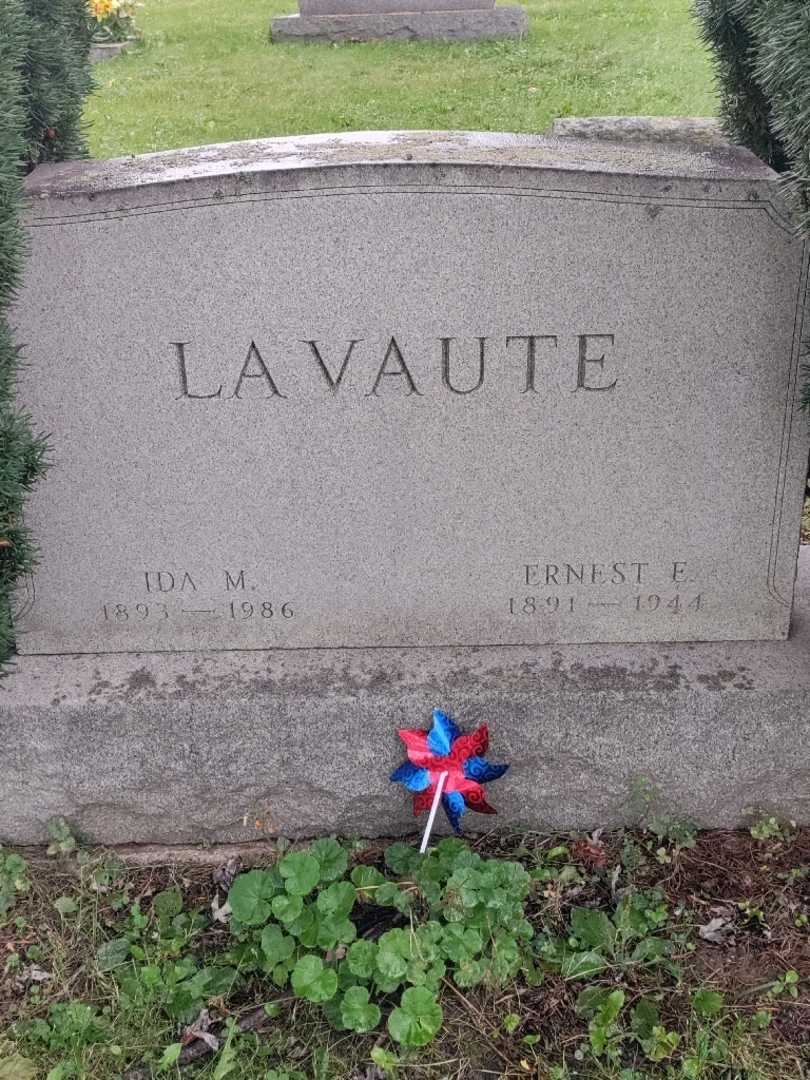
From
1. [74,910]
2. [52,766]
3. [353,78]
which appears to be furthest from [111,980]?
[353,78]

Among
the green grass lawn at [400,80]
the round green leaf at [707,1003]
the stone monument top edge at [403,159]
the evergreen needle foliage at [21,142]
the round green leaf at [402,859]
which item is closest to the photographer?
the evergreen needle foliage at [21,142]

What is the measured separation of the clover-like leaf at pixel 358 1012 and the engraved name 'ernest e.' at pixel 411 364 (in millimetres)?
1281

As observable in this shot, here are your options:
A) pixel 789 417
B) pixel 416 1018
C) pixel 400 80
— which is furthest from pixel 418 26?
pixel 416 1018

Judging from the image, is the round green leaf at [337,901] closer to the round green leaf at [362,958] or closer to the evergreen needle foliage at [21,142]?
the round green leaf at [362,958]

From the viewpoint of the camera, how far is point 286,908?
237 centimetres

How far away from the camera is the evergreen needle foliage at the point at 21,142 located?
2127 millimetres

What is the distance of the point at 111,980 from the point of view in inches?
94.2

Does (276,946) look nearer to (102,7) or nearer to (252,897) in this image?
(252,897)

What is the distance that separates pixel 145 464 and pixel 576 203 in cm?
113

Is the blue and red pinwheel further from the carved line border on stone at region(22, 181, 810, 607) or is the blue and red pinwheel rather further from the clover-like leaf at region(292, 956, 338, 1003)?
the carved line border on stone at region(22, 181, 810, 607)

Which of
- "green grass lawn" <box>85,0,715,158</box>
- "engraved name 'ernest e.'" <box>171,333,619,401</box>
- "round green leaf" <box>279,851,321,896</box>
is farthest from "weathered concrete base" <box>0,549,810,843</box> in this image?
"green grass lawn" <box>85,0,715,158</box>

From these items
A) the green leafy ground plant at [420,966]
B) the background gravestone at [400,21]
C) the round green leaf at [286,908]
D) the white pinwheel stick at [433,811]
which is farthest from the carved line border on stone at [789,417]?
the background gravestone at [400,21]

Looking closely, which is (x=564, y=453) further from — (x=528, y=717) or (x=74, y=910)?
(x=74, y=910)

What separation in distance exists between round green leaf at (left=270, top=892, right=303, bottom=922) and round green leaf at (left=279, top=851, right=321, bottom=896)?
20 millimetres
